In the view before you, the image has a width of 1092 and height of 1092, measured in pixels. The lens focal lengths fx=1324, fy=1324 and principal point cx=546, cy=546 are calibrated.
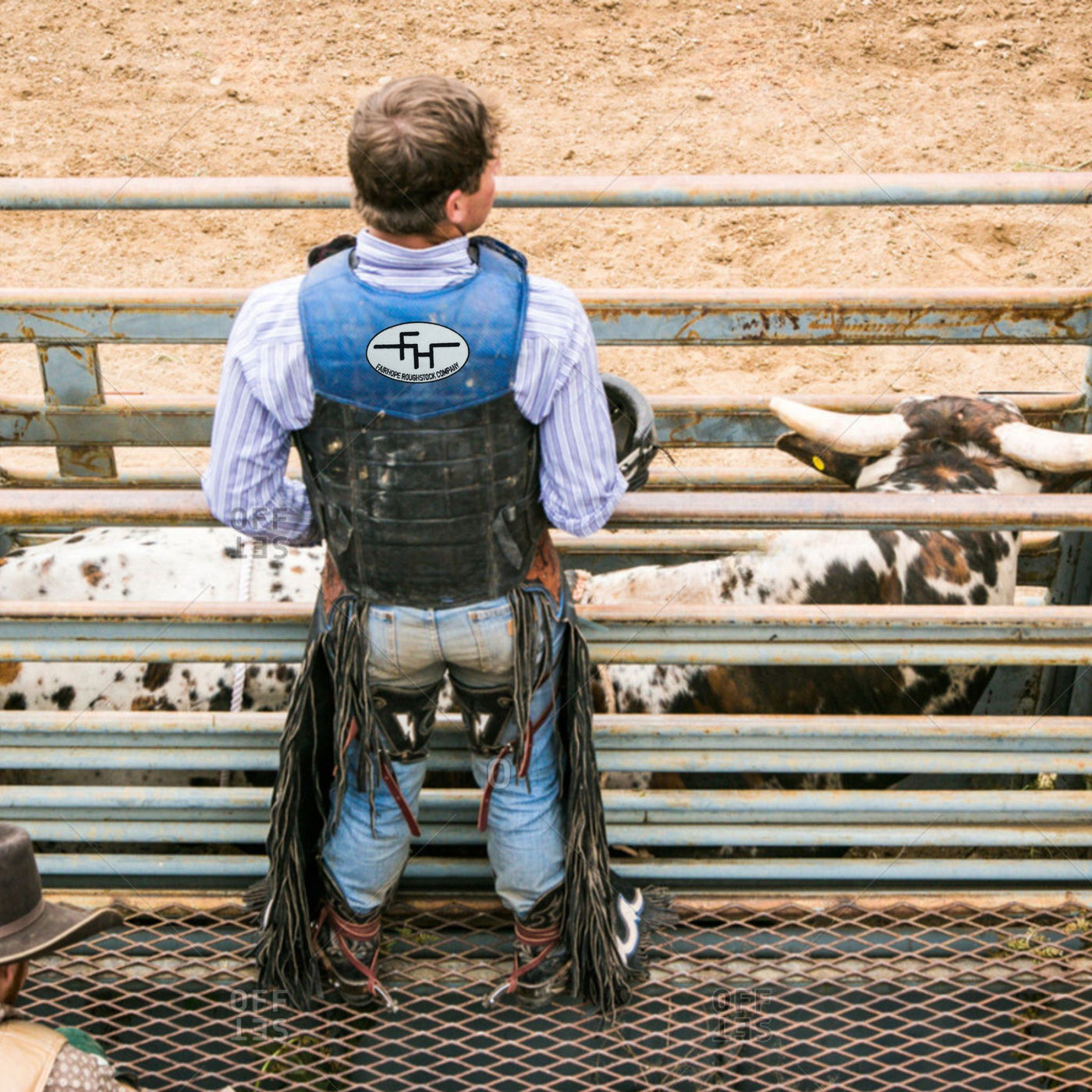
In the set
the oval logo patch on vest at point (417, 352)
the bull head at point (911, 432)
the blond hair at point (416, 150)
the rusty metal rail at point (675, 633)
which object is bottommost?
the bull head at point (911, 432)

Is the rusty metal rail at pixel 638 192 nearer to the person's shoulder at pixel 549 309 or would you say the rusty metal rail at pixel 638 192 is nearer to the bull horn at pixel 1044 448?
the bull horn at pixel 1044 448

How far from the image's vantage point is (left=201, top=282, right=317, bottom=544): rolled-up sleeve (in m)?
2.09

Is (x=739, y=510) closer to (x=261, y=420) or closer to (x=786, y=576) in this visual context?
(x=261, y=420)

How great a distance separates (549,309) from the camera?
6.91ft

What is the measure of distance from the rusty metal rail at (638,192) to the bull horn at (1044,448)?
2.01 feet

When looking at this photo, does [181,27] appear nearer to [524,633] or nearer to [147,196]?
[147,196]

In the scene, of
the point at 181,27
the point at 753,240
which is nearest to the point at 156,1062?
the point at 753,240

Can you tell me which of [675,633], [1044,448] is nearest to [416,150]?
[675,633]

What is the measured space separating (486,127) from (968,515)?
3.59ft

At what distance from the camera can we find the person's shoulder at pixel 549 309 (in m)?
2.10

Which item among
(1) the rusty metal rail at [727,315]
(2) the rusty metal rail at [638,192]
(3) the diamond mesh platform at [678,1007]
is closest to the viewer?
(3) the diamond mesh platform at [678,1007]

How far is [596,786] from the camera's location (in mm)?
2537

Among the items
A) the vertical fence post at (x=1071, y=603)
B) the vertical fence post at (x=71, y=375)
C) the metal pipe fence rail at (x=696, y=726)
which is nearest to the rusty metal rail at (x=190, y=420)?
the vertical fence post at (x=71, y=375)

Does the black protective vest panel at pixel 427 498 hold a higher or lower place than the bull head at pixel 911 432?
higher
